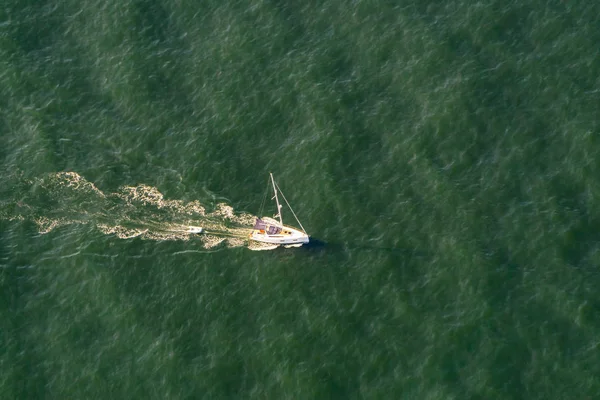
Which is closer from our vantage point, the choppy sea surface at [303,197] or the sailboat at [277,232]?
the choppy sea surface at [303,197]

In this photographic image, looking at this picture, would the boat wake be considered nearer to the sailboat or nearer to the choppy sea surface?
the choppy sea surface

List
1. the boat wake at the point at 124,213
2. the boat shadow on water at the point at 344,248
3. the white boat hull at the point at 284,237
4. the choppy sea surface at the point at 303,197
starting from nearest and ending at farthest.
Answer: the choppy sea surface at the point at 303,197, the boat shadow on water at the point at 344,248, the white boat hull at the point at 284,237, the boat wake at the point at 124,213

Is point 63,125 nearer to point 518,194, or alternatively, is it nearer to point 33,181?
point 33,181

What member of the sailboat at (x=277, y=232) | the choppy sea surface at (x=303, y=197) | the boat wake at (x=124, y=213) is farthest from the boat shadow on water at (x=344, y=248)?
the boat wake at (x=124, y=213)

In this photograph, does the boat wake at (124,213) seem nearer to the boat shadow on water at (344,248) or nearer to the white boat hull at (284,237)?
the white boat hull at (284,237)

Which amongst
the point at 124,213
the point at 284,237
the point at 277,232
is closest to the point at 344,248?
the point at 284,237

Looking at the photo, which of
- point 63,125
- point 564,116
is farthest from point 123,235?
point 564,116

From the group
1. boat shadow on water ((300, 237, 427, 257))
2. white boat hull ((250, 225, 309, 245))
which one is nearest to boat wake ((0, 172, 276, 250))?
white boat hull ((250, 225, 309, 245))
